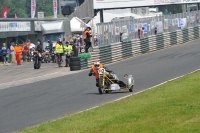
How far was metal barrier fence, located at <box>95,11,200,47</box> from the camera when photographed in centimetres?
3222

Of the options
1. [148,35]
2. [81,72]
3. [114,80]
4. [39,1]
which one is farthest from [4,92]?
[39,1]

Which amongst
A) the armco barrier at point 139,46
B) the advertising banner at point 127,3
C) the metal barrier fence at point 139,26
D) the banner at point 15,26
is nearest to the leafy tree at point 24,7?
the advertising banner at point 127,3

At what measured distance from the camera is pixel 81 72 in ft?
91.1

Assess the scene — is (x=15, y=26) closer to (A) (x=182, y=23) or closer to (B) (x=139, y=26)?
(B) (x=139, y=26)

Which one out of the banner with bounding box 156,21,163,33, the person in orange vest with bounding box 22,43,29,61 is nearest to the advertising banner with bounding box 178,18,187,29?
the banner with bounding box 156,21,163,33

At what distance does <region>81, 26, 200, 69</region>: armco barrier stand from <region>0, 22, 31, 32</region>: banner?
12817 millimetres

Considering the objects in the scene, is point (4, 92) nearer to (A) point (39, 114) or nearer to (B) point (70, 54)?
(A) point (39, 114)

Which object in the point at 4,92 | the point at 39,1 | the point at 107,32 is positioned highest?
the point at 39,1

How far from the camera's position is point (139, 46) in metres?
36.4

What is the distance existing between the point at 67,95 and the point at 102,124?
301 inches

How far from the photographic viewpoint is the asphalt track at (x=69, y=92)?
46.2 feet

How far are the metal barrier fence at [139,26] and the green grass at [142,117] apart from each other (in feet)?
56.6

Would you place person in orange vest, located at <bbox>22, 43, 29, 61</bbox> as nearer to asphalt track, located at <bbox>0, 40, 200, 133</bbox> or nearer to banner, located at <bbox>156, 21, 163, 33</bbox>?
banner, located at <bbox>156, 21, 163, 33</bbox>

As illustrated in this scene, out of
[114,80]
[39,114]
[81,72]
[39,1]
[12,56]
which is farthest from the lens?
[39,1]
